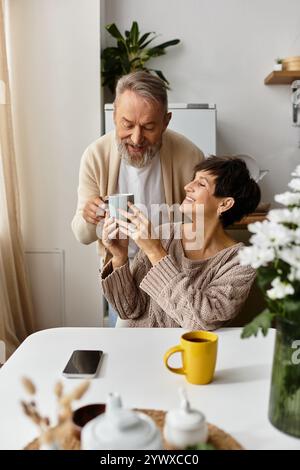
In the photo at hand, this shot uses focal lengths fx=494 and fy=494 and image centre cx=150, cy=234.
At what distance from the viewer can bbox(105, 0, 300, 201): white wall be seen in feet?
11.2

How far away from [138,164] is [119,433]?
1589mm

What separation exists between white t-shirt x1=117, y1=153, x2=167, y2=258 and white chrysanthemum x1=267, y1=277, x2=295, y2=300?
1.44 m

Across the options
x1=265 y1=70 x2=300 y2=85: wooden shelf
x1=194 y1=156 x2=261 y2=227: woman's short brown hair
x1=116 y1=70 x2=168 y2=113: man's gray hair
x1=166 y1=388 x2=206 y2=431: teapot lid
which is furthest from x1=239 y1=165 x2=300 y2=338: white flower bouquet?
x1=265 y1=70 x2=300 y2=85: wooden shelf

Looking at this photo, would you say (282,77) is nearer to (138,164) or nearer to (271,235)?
(138,164)

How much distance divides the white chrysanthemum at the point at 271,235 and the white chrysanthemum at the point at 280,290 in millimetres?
63

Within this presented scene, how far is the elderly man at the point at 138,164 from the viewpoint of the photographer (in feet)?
6.64

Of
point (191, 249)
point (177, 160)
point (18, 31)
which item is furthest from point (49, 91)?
point (191, 249)

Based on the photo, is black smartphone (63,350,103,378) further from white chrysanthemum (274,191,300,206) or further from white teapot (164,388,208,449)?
white chrysanthemum (274,191,300,206)

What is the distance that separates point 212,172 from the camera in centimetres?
170

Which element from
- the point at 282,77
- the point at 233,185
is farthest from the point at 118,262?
the point at 282,77

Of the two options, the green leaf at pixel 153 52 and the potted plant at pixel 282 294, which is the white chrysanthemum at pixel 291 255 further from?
the green leaf at pixel 153 52

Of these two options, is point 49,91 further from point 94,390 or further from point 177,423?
point 177,423

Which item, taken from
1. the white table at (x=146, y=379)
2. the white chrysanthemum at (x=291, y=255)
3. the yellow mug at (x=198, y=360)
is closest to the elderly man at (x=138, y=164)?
the white table at (x=146, y=379)
